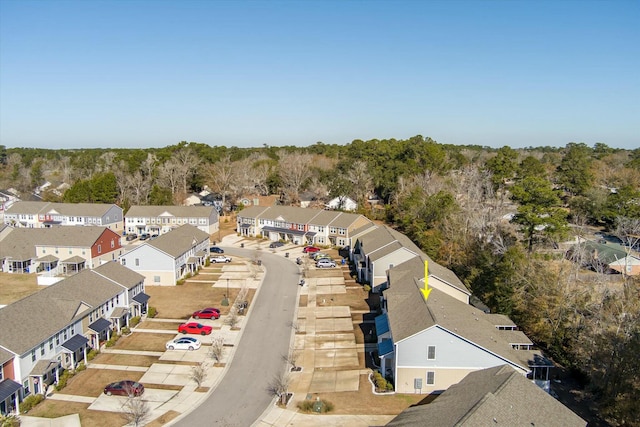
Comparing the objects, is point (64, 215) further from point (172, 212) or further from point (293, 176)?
point (293, 176)

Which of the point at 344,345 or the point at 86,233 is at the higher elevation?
the point at 86,233

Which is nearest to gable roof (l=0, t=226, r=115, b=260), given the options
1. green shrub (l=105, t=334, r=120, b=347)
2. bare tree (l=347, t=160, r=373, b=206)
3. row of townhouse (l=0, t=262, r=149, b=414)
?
row of townhouse (l=0, t=262, r=149, b=414)

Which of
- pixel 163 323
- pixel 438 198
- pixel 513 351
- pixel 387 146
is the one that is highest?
pixel 387 146

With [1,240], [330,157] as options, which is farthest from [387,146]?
[1,240]

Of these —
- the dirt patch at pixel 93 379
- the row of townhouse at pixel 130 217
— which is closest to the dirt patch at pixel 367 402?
the dirt patch at pixel 93 379

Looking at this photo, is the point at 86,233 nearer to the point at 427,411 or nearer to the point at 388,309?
the point at 388,309

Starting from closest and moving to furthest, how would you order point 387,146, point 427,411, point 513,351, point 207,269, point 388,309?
1. point 427,411
2. point 513,351
3. point 388,309
4. point 207,269
5. point 387,146
